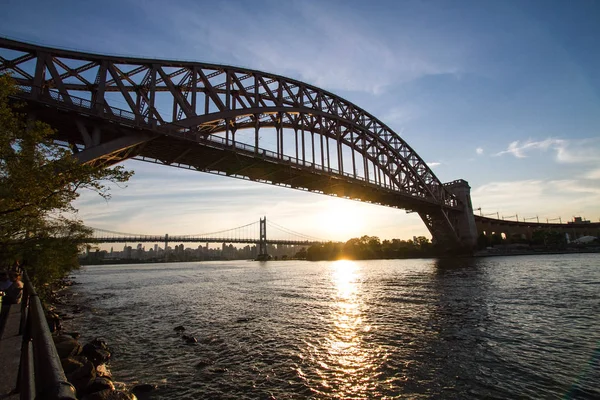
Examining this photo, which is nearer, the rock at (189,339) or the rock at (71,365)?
the rock at (71,365)

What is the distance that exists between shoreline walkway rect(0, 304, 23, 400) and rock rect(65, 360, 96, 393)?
174 cm

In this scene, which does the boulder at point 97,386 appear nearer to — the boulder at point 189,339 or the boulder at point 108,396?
the boulder at point 108,396

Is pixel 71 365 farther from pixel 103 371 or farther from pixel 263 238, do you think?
pixel 263 238

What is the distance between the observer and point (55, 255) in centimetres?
1802

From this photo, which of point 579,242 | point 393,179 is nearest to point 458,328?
point 393,179

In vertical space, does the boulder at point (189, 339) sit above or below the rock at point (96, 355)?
below

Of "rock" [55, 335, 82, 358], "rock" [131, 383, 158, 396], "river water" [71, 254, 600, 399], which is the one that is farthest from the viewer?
"rock" [55, 335, 82, 358]

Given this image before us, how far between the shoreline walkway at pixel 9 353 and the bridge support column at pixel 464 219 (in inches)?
3508

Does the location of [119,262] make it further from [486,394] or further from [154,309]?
[486,394]

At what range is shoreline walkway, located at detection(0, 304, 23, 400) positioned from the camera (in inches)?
181

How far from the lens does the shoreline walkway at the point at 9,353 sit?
459cm

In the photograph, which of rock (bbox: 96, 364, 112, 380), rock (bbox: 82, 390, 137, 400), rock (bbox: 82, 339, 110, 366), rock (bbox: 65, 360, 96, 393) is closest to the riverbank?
rock (bbox: 82, 339, 110, 366)

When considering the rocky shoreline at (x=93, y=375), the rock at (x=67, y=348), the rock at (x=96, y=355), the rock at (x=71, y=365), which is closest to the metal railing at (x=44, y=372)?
the rocky shoreline at (x=93, y=375)

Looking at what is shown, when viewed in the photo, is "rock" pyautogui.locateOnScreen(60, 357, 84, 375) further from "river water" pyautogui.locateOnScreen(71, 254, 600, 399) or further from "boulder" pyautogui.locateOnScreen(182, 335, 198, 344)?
"boulder" pyautogui.locateOnScreen(182, 335, 198, 344)
